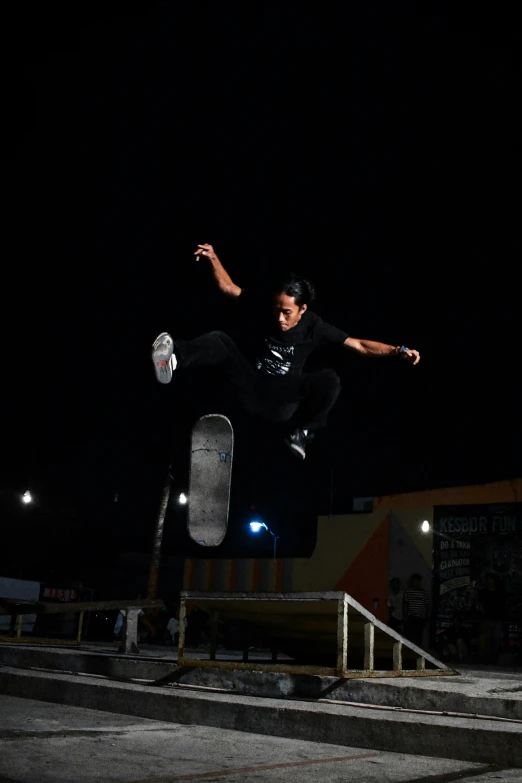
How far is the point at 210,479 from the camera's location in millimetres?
7570

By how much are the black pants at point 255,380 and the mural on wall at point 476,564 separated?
11021mm

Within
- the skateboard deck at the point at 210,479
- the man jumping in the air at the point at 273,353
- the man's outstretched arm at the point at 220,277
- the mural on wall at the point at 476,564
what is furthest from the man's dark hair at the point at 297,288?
the mural on wall at the point at 476,564

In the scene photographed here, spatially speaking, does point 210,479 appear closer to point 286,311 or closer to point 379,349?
point 286,311

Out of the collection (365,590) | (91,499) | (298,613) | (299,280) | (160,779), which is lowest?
(160,779)

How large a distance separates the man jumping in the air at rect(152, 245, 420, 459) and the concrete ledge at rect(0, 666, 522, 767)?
2548mm

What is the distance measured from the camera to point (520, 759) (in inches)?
201

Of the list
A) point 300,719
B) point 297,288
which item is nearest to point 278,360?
point 297,288

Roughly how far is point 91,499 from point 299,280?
34.8 m

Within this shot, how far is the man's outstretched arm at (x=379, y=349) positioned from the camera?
7.09m

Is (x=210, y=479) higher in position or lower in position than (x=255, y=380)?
lower

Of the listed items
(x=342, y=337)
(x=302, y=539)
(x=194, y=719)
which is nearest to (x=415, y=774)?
(x=194, y=719)

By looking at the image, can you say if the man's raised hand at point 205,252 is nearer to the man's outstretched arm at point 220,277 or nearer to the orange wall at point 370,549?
the man's outstretched arm at point 220,277

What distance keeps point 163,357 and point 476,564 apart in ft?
43.9

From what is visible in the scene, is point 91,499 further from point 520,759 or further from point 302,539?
point 520,759
